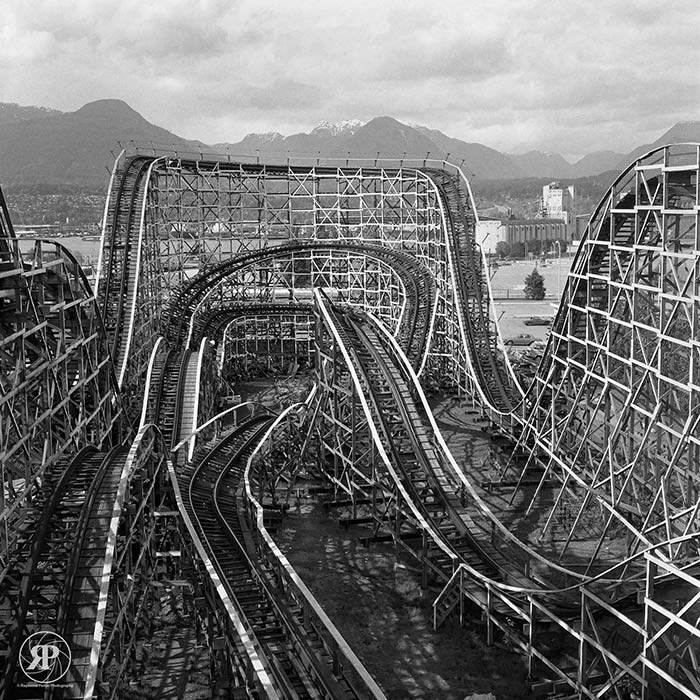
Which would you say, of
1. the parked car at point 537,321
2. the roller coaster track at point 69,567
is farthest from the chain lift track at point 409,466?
the parked car at point 537,321

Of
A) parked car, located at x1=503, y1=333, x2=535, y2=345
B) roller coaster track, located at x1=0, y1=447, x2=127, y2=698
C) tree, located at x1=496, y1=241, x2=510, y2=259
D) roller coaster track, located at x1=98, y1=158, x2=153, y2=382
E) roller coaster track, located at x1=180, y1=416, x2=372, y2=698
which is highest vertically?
roller coaster track, located at x1=98, y1=158, x2=153, y2=382

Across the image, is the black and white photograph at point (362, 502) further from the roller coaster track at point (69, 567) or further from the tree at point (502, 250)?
the tree at point (502, 250)

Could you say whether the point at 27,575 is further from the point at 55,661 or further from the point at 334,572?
the point at 334,572

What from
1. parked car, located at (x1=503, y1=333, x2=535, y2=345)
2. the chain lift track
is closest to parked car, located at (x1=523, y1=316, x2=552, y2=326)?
parked car, located at (x1=503, y1=333, x2=535, y2=345)

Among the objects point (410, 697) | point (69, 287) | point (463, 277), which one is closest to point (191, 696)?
point (410, 697)

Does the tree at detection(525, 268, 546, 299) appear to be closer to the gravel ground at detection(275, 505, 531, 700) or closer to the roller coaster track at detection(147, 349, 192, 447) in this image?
the roller coaster track at detection(147, 349, 192, 447)

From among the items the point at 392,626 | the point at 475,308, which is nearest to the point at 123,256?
the point at 475,308

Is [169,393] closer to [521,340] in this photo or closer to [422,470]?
[422,470]
